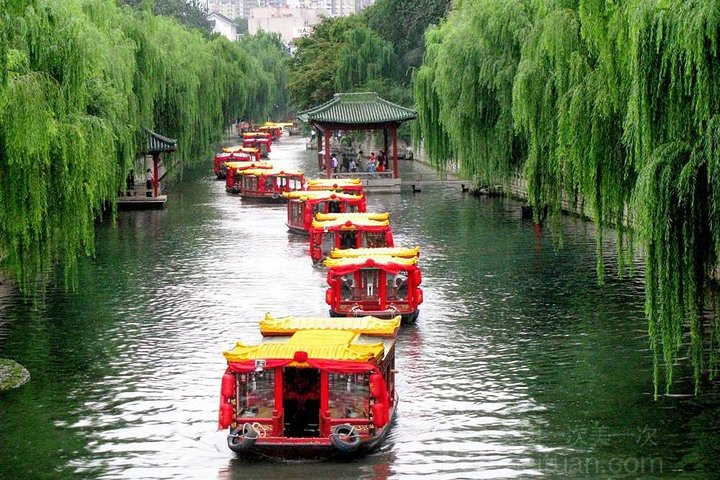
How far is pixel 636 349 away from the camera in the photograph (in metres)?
21.8

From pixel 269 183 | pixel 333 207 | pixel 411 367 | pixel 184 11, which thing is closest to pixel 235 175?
pixel 269 183

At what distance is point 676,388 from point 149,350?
31.2ft

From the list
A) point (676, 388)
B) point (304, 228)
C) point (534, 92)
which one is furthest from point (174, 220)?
point (676, 388)

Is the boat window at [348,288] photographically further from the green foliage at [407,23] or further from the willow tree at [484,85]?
the green foliage at [407,23]

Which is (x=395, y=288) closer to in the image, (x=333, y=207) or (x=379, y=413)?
(x=379, y=413)

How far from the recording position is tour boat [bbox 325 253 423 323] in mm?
24250

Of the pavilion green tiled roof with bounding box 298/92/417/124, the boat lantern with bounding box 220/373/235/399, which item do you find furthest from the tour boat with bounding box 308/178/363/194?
the boat lantern with bounding box 220/373/235/399

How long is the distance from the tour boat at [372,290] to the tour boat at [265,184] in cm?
2769

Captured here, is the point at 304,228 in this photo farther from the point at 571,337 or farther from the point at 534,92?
the point at 571,337

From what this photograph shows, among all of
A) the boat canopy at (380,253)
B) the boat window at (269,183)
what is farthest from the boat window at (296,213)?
the boat canopy at (380,253)

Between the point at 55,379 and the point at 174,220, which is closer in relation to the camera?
the point at 55,379

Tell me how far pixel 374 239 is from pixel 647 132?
17.6 meters

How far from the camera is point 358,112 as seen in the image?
5819cm

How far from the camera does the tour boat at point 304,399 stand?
617 inches
